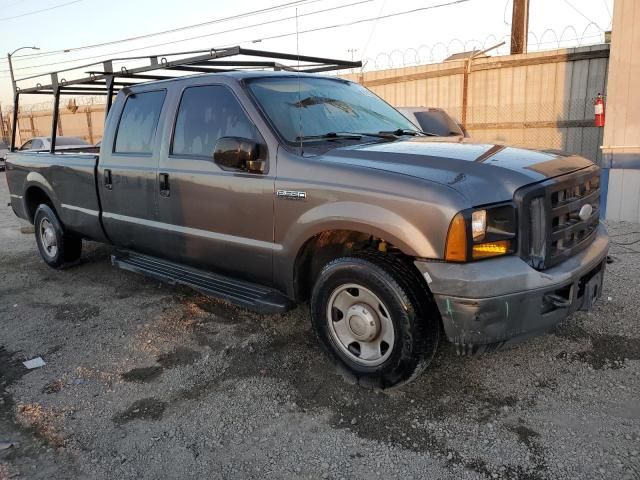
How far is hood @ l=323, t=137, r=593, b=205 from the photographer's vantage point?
113 inches

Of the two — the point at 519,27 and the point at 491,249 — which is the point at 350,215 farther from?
the point at 519,27

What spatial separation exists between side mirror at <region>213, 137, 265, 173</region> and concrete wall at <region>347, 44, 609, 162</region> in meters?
9.92

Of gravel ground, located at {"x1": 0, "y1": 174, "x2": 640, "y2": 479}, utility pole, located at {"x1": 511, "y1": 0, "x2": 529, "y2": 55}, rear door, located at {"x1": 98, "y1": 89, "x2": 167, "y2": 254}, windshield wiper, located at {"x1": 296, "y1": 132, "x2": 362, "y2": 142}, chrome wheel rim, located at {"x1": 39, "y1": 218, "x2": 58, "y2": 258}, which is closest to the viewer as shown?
gravel ground, located at {"x1": 0, "y1": 174, "x2": 640, "y2": 479}

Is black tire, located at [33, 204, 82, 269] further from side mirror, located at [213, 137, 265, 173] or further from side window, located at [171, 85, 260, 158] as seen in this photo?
side mirror, located at [213, 137, 265, 173]

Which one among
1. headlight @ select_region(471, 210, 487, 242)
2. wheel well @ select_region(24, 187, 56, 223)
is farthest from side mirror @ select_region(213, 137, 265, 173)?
wheel well @ select_region(24, 187, 56, 223)

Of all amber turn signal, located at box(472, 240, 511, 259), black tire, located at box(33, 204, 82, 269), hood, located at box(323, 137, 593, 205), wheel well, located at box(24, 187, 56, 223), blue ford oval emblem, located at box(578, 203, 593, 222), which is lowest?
black tire, located at box(33, 204, 82, 269)

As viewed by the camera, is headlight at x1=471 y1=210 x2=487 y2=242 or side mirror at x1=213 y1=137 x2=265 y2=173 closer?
headlight at x1=471 y1=210 x2=487 y2=242

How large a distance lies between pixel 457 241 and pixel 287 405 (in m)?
1.40

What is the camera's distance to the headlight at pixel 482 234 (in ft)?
9.18

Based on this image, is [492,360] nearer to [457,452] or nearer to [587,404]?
[587,404]

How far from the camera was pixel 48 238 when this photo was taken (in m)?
6.55

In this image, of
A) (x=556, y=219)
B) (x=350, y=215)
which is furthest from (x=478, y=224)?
(x=350, y=215)

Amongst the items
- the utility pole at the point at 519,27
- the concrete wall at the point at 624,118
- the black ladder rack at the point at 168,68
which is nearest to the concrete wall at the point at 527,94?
the utility pole at the point at 519,27

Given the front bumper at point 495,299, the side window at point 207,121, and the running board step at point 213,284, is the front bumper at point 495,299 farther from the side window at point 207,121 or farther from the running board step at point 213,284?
the side window at point 207,121
